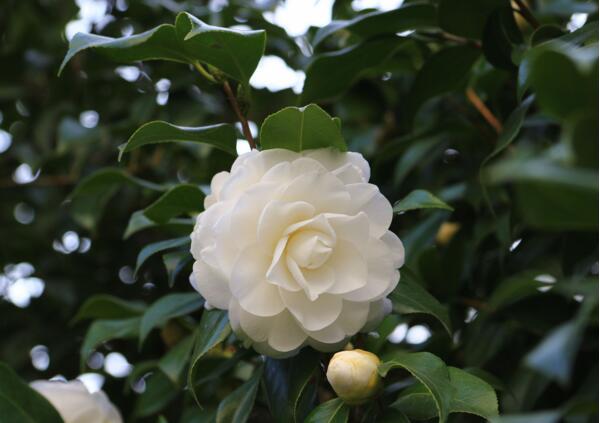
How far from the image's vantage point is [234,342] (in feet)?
3.38

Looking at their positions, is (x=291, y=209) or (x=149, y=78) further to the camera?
(x=149, y=78)

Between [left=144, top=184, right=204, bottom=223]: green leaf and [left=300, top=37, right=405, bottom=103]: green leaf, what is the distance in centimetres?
24

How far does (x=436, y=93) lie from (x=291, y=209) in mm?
485

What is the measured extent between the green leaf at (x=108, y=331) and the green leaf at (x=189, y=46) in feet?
1.44

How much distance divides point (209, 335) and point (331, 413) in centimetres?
14

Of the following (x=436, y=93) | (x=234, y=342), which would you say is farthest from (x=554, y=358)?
(x=436, y=93)

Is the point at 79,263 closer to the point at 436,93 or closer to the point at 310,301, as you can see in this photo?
the point at 436,93

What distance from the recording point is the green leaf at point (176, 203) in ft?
2.99

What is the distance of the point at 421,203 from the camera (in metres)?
0.82

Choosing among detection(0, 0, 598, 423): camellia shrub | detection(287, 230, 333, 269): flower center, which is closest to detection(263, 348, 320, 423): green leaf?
detection(0, 0, 598, 423): camellia shrub

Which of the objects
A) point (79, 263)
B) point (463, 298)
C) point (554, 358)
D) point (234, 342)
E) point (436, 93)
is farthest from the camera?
point (79, 263)

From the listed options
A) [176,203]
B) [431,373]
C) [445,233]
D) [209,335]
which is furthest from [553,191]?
[445,233]

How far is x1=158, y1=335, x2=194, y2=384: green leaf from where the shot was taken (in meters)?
1.09

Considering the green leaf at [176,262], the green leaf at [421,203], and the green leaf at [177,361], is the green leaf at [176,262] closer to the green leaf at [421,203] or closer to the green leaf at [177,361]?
the green leaf at [177,361]
